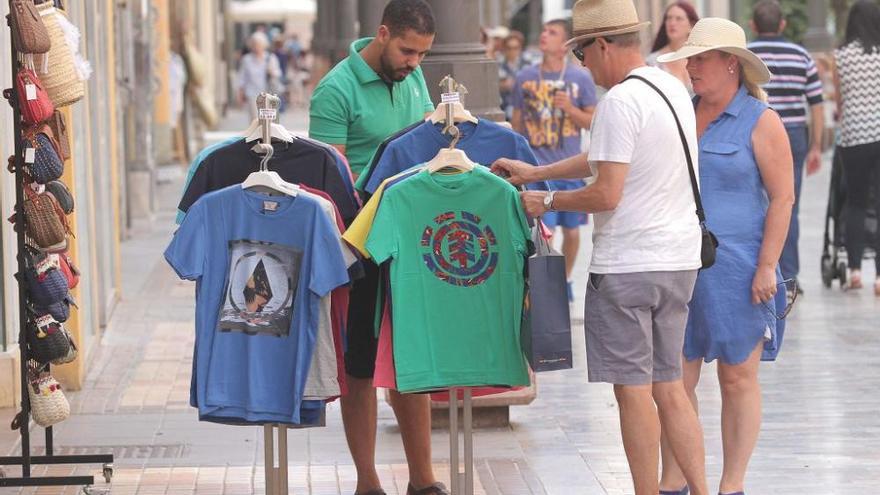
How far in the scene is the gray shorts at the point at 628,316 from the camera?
6078 mm

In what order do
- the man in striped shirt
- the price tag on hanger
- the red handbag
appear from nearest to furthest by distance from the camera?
the price tag on hanger
the red handbag
the man in striped shirt

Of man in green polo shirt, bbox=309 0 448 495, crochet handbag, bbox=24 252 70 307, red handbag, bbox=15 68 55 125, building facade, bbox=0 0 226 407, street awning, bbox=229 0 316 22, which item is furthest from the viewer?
street awning, bbox=229 0 316 22

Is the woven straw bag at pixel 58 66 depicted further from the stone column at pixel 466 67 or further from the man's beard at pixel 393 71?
the stone column at pixel 466 67

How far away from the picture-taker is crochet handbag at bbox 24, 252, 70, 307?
705cm

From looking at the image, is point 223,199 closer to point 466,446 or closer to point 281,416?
point 281,416

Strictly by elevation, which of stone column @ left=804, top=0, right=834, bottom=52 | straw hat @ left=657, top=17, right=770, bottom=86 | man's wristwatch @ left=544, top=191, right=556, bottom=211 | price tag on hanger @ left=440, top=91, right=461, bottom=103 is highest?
straw hat @ left=657, top=17, right=770, bottom=86

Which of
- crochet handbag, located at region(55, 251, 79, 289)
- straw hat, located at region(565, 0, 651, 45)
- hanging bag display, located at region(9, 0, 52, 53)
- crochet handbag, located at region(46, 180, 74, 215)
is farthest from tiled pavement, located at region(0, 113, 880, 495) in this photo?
straw hat, located at region(565, 0, 651, 45)

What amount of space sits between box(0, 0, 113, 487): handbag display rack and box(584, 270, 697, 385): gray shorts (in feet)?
6.85

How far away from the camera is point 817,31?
103 ft

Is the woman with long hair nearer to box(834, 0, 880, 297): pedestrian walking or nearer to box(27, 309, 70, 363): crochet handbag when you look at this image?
box(834, 0, 880, 297): pedestrian walking

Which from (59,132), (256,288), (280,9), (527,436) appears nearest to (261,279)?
(256,288)

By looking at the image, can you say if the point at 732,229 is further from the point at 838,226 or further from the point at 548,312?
the point at 838,226

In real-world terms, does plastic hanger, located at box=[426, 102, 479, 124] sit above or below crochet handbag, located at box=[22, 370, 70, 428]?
above

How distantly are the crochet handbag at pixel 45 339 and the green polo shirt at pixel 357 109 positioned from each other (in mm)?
1246
